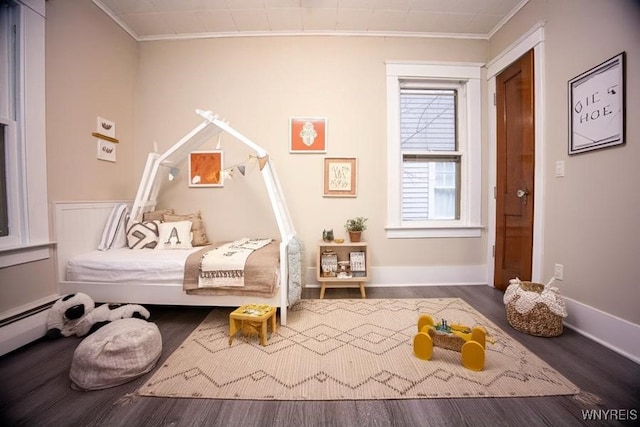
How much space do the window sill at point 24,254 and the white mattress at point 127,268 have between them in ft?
0.56

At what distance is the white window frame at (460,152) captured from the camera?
107 inches

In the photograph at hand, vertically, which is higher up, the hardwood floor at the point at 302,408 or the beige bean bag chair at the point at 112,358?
the beige bean bag chair at the point at 112,358

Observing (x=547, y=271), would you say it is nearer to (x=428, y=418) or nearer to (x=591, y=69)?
(x=591, y=69)

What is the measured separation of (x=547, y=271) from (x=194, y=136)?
3.28 m

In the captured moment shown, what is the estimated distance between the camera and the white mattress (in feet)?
6.01

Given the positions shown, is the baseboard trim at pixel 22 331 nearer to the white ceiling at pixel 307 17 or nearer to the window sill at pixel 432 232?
the white ceiling at pixel 307 17

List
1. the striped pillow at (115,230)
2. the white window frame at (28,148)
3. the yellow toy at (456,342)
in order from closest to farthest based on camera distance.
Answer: the yellow toy at (456,342), the white window frame at (28,148), the striped pillow at (115,230)

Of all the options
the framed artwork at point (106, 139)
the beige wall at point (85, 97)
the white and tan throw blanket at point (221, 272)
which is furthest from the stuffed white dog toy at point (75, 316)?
the framed artwork at point (106, 139)

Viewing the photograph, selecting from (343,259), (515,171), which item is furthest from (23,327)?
(515,171)

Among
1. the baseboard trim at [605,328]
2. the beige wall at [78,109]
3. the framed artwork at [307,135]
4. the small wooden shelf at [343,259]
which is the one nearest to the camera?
the baseboard trim at [605,328]

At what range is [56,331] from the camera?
5.58ft

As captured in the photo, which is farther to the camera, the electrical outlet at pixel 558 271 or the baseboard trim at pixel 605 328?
the electrical outlet at pixel 558 271

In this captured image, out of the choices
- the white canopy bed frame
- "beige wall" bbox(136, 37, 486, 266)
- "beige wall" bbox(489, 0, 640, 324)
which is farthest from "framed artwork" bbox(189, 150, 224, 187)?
"beige wall" bbox(489, 0, 640, 324)

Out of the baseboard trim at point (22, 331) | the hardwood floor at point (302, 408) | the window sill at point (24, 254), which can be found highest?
the window sill at point (24, 254)
